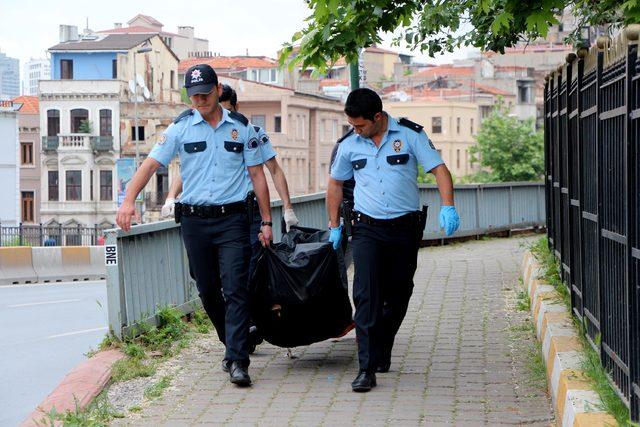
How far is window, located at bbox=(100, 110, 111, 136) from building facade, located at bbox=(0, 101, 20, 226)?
19.3ft

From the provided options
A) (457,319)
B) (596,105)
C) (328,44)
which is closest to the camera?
(596,105)

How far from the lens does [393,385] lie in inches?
342

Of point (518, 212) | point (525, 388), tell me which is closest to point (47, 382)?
point (525, 388)

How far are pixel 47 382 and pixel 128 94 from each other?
8507cm

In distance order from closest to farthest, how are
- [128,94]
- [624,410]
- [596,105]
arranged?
[624,410] < [596,105] < [128,94]

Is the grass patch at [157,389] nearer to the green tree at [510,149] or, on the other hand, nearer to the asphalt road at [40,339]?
the asphalt road at [40,339]

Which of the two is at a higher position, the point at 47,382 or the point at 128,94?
the point at 128,94

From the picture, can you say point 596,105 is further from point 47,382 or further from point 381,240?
point 47,382

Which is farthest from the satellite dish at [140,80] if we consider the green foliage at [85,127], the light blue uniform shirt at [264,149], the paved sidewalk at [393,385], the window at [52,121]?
the light blue uniform shirt at [264,149]

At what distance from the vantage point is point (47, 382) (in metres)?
11.0

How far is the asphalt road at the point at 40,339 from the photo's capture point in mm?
10352

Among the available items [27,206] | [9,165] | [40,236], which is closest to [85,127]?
[9,165]

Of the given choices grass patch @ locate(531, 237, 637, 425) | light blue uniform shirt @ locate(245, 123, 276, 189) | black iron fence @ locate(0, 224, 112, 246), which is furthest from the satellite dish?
light blue uniform shirt @ locate(245, 123, 276, 189)

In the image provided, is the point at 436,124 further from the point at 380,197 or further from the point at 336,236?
the point at 380,197
